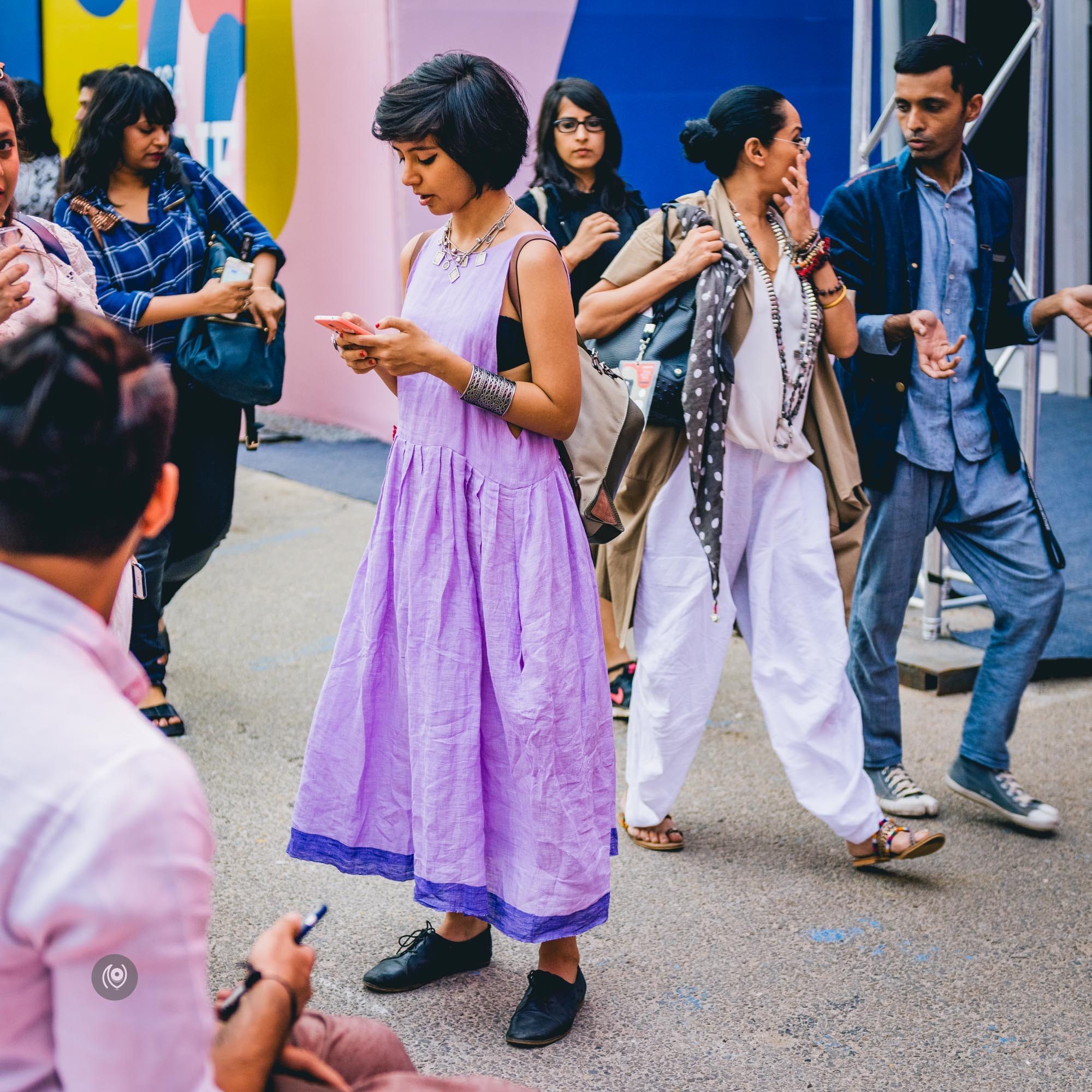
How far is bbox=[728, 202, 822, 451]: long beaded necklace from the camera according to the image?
3643 mm

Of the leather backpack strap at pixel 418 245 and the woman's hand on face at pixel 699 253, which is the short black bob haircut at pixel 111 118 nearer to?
the leather backpack strap at pixel 418 245

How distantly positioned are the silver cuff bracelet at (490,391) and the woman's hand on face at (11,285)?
0.96 meters

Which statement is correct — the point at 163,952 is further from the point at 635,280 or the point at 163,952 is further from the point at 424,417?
the point at 635,280

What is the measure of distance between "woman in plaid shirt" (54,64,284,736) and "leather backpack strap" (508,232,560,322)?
1.69 meters

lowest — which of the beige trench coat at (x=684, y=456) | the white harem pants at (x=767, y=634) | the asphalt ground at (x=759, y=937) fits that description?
the asphalt ground at (x=759, y=937)

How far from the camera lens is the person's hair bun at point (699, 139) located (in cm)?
363

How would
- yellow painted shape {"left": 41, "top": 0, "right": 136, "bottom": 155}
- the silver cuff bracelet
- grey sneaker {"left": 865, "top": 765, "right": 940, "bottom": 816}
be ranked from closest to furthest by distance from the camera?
the silver cuff bracelet < grey sneaker {"left": 865, "top": 765, "right": 940, "bottom": 816} < yellow painted shape {"left": 41, "top": 0, "right": 136, "bottom": 155}

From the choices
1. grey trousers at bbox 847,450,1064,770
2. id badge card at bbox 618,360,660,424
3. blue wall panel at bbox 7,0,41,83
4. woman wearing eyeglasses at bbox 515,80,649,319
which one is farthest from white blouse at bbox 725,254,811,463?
blue wall panel at bbox 7,0,41,83

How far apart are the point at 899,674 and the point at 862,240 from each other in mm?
1996

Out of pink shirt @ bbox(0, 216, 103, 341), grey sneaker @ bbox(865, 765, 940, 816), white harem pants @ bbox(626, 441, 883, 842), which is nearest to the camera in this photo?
pink shirt @ bbox(0, 216, 103, 341)

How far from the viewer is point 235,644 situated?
577cm

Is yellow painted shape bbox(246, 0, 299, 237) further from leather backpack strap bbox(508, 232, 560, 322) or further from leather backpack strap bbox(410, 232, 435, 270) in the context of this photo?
leather backpack strap bbox(508, 232, 560, 322)

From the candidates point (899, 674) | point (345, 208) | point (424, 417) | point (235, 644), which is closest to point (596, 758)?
point (424, 417)

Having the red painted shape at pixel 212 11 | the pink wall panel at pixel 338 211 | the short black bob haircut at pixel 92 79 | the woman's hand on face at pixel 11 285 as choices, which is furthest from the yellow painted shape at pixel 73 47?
the woman's hand on face at pixel 11 285
